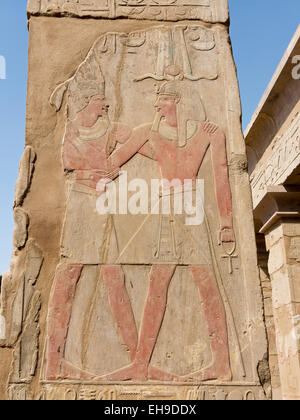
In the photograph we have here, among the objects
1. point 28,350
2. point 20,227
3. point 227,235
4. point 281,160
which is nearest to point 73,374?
point 28,350

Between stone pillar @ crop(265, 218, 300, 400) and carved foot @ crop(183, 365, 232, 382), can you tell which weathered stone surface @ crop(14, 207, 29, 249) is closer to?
carved foot @ crop(183, 365, 232, 382)

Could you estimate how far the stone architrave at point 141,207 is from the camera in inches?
106

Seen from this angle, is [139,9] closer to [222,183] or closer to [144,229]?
[222,183]

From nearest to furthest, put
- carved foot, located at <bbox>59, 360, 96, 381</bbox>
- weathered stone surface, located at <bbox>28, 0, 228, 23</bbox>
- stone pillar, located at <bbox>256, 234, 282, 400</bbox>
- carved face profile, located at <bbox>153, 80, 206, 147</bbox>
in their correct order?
carved foot, located at <bbox>59, 360, 96, 381</bbox> < carved face profile, located at <bbox>153, 80, 206, 147</bbox> < weathered stone surface, located at <bbox>28, 0, 228, 23</bbox> < stone pillar, located at <bbox>256, 234, 282, 400</bbox>

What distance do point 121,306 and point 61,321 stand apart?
0.34 metres

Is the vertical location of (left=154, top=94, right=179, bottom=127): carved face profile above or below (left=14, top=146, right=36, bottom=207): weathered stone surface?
above

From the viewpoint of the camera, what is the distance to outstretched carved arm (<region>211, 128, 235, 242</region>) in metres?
2.95

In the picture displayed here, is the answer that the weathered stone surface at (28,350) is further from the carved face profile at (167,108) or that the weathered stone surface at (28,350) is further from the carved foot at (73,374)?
the carved face profile at (167,108)

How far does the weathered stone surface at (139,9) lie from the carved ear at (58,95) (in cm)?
55

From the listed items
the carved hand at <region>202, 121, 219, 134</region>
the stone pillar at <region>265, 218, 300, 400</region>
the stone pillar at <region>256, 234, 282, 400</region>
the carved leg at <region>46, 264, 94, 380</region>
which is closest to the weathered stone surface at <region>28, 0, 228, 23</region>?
the carved hand at <region>202, 121, 219, 134</region>

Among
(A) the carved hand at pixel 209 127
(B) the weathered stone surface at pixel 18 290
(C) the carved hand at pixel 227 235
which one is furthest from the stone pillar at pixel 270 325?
A: (B) the weathered stone surface at pixel 18 290

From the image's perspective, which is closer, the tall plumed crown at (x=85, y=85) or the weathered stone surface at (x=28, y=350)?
the weathered stone surface at (x=28, y=350)

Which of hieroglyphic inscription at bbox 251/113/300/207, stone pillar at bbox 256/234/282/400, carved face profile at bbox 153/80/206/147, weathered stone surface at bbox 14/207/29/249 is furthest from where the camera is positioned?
stone pillar at bbox 256/234/282/400
